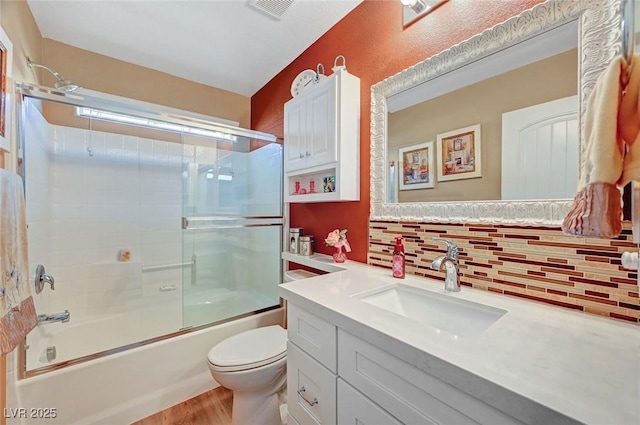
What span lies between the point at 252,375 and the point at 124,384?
0.82m

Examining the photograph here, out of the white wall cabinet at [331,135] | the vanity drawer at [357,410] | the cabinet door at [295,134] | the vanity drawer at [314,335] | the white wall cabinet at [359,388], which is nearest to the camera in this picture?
the white wall cabinet at [359,388]

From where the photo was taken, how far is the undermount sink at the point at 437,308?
88 cm

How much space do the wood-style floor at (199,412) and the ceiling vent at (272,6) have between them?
2.40 m

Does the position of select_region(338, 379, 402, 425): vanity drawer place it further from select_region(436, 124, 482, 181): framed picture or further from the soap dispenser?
select_region(436, 124, 482, 181): framed picture

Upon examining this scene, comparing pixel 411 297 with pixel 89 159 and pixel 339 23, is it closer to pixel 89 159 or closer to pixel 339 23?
pixel 339 23

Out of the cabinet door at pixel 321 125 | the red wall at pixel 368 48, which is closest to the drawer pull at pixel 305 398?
the red wall at pixel 368 48

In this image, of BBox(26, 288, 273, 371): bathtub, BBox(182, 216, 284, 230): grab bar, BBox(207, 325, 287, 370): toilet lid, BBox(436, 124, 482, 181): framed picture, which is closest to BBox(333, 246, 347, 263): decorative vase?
BBox(207, 325, 287, 370): toilet lid

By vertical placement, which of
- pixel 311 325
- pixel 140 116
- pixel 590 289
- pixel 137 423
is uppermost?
pixel 140 116

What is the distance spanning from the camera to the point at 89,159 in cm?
202

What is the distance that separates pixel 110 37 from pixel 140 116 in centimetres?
68

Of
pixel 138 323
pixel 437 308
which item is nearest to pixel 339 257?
pixel 437 308

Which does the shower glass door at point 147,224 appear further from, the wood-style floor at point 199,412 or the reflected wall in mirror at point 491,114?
the reflected wall in mirror at point 491,114

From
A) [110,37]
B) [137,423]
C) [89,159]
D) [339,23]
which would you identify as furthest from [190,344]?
[339,23]

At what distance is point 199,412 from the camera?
155 centimetres
